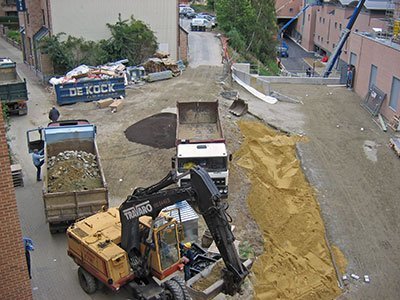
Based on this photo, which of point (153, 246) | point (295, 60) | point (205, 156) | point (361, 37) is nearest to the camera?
point (153, 246)

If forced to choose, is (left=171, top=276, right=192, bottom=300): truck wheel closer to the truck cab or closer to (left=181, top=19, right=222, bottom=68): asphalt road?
the truck cab

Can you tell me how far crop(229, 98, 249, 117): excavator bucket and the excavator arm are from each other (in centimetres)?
1723

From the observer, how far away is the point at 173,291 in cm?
1130

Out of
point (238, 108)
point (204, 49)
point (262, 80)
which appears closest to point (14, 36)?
point (204, 49)

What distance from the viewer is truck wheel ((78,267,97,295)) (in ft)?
42.1

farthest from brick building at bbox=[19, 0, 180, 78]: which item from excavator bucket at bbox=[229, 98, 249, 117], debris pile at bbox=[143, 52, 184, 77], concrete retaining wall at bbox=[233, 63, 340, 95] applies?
excavator bucket at bbox=[229, 98, 249, 117]

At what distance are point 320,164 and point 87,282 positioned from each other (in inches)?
530

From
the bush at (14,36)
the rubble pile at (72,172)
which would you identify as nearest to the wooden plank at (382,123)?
the rubble pile at (72,172)

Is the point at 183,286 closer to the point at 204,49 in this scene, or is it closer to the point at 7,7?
the point at 204,49

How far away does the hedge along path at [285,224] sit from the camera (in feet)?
48.1

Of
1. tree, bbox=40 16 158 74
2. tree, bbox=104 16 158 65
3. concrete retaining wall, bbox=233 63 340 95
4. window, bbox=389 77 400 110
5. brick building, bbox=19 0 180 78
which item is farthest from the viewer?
tree, bbox=104 16 158 65

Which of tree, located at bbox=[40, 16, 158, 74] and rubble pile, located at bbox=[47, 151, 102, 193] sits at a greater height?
tree, located at bbox=[40, 16, 158, 74]

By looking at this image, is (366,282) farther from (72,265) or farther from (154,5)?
(154,5)

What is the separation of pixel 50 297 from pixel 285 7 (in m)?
83.7
